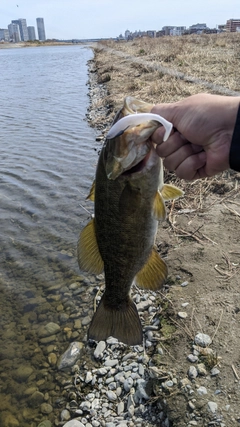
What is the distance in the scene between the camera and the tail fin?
9.86 ft

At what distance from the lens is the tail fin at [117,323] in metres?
3.00

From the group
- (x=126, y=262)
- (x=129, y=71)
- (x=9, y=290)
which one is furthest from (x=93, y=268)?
(x=129, y=71)

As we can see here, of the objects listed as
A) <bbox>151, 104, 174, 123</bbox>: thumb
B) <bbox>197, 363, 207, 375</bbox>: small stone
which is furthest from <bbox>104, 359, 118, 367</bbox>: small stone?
<bbox>151, 104, 174, 123</bbox>: thumb

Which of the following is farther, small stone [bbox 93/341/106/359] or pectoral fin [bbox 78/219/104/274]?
small stone [bbox 93/341/106/359]

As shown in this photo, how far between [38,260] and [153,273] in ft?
11.4

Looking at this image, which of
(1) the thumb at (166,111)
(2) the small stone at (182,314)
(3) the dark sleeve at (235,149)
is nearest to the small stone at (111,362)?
(2) the small stone at (182,314)

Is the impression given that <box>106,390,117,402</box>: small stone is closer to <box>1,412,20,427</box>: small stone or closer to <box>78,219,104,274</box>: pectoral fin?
<box>1,412,20,427</box>: small stone

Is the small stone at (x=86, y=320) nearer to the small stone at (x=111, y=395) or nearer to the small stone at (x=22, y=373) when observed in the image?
the small stone at (x=22, y=373)

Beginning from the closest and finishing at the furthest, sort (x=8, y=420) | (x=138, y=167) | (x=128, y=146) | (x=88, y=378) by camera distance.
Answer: (x=128, y=146) < (x=138, y=167) < (x=8, y=420) < (x=88, y=378)

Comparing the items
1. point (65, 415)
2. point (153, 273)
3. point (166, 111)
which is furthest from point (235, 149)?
point (65, 415)

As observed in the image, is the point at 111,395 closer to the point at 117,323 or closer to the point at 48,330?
the point at 117,323

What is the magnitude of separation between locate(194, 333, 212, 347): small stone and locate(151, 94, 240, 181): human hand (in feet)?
5.58

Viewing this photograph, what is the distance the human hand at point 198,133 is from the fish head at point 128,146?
11cm

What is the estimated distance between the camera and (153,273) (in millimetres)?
2922
